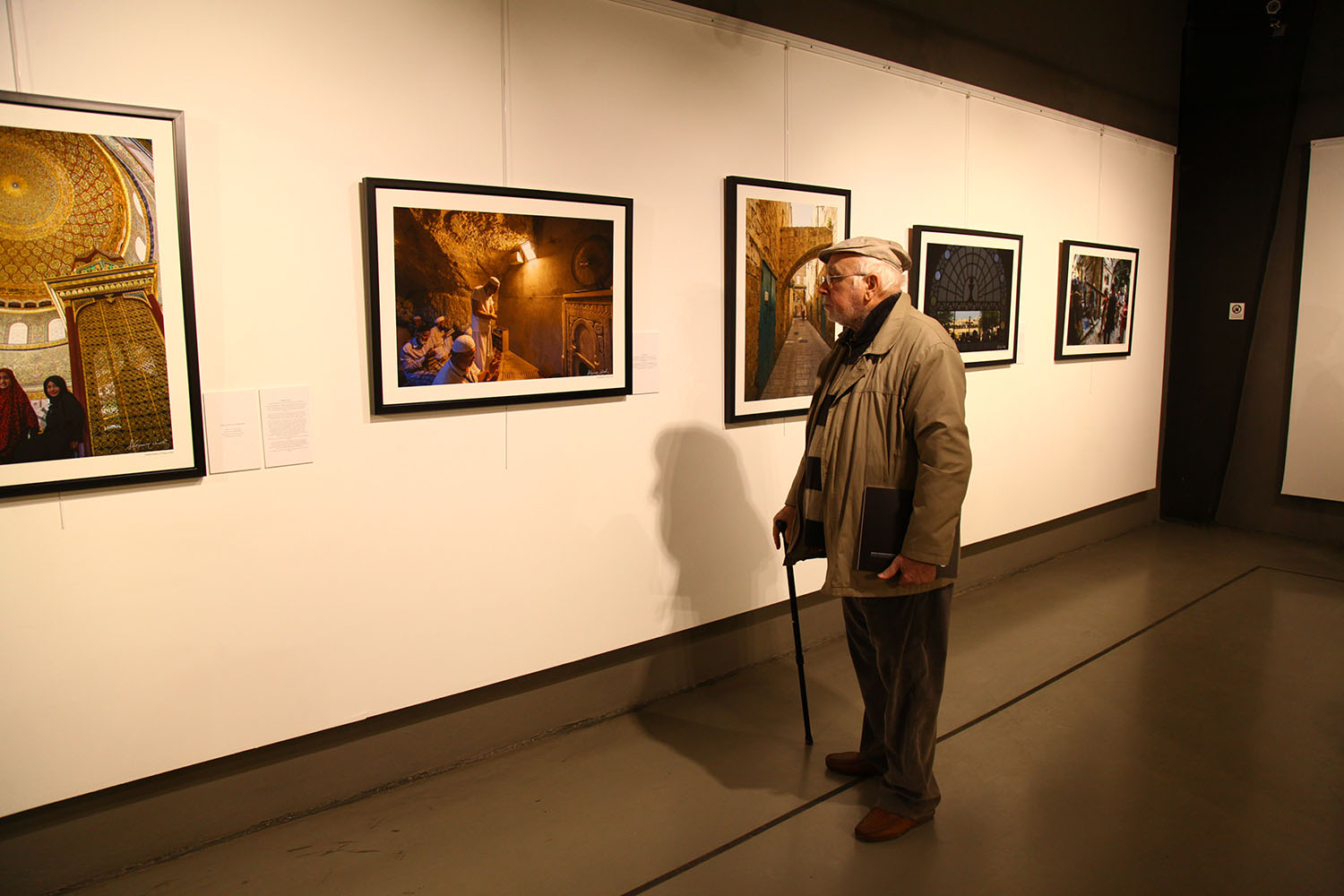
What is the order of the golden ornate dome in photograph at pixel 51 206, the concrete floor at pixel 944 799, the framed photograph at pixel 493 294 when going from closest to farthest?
the golden ornate dome in photograph at pixel 51 206 → the concrete floor at pixel 944 799 → the framed photograph at pixel 493 294

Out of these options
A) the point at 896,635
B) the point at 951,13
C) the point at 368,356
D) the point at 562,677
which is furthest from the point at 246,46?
the point at 951,13

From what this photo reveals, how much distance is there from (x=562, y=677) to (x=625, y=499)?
0.77 m

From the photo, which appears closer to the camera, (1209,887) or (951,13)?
(1209,887)

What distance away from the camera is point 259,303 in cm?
240

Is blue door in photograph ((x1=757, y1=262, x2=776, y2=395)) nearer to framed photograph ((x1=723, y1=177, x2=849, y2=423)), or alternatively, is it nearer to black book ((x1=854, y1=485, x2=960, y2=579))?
framed photograph ((x1=723, y1=177, x2=849, y2=423))

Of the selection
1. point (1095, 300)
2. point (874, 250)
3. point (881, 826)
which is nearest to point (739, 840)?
point (881, 826)

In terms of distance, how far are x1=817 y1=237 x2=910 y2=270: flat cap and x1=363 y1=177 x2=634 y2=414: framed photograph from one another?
94cm

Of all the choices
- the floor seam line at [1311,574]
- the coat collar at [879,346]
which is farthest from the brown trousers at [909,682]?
the floor seam line at [1311,574]

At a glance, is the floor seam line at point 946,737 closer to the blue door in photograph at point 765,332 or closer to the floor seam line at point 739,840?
the floor seam line at point 739,840

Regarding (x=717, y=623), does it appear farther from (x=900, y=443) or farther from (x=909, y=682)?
(x=900, y=443)

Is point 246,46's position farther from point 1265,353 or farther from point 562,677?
point 1265,353

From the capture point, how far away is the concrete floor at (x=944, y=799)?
7.70ft

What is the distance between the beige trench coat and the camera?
2.29 m

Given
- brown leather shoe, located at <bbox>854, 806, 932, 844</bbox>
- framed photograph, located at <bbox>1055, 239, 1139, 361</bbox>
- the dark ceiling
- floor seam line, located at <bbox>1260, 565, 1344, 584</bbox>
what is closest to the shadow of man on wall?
brown leather shoe, located at <bbox>854, 806, 932, 844</bbox>
